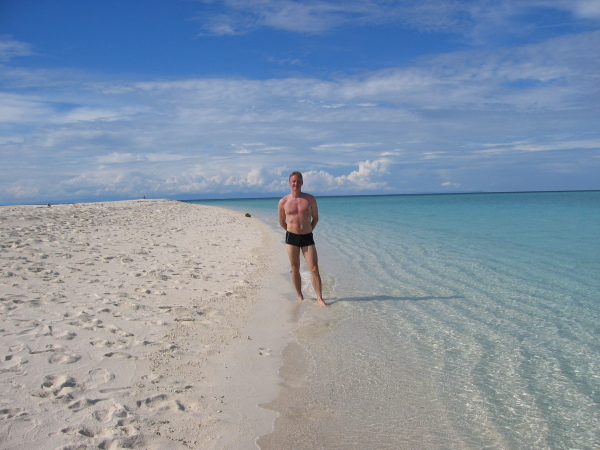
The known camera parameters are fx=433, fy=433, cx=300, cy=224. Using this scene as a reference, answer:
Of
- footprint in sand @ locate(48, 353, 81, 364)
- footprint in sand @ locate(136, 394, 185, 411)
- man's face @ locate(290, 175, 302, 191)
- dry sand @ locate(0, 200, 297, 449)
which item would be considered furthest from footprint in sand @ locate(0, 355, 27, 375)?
man's face @ locate(290, 175, 302, 191)

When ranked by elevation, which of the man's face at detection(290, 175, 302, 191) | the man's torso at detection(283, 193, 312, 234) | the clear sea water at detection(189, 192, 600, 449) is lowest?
→ the clear sea water at detection(189, 192, 600, 449)

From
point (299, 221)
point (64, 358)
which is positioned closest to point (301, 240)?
point (299, 221)

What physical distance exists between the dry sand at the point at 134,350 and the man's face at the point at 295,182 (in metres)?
1.96

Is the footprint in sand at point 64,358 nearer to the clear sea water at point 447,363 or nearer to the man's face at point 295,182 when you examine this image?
the clear sea water at point 447,363

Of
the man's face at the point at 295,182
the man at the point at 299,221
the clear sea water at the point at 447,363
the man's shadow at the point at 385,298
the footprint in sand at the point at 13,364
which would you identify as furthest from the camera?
the man's shadow at the point at 385,298

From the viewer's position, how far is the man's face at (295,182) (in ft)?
22.7

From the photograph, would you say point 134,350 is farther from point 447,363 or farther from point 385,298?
point 385,298

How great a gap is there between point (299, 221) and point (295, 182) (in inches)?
25.4

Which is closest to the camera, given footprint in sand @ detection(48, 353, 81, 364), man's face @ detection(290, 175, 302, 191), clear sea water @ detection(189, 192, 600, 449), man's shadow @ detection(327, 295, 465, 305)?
clear sea water @ detection(189, 192, 600, 449)

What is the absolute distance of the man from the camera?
7.03m

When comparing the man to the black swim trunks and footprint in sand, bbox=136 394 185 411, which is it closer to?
the black swim trunks

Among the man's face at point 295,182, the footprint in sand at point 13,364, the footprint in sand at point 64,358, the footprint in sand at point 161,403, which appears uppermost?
the man's face at point 295,182

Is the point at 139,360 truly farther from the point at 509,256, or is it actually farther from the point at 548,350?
the point at 509,256

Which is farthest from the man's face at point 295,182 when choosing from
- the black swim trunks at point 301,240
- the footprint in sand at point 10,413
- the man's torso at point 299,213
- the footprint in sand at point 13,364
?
the footprint in sand at point 10,413
